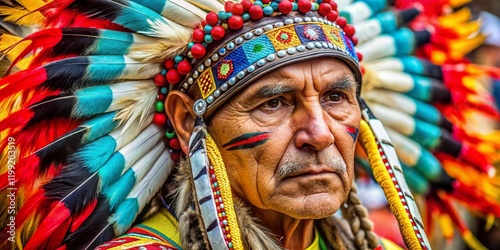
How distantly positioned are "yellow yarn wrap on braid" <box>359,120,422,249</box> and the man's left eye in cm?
26

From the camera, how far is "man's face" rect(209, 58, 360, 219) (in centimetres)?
248

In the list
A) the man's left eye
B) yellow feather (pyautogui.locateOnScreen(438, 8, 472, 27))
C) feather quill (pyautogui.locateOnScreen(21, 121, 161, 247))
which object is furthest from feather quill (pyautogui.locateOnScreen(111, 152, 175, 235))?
yellow feather (pyautogui.locateOnScreen(438, 8, 472, 27))

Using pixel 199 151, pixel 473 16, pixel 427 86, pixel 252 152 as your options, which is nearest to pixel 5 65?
pixel 199 151

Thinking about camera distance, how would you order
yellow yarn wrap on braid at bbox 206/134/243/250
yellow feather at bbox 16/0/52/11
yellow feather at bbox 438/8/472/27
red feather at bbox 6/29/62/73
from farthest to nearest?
yellow feather at bbox 438/8/472/27 < yellow feather at bbox 16/0/52/11 < red feather at bbox 6/29/62/73 < yellow yarn wrap on braid at bbox 206/134/243/250

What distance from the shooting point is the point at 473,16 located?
12.3 feet

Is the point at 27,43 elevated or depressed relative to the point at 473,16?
elevated

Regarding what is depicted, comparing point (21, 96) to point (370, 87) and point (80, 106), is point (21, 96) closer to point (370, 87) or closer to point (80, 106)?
point (80, 106)

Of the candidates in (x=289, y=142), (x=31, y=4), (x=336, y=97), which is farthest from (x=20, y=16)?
(x=336, y=97)

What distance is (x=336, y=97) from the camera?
270 cm

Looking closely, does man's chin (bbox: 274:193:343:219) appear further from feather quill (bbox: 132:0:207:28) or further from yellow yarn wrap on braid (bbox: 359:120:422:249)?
feather quill (bbox: 132:0:207:28)

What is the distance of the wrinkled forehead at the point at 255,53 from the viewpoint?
99.1 inches

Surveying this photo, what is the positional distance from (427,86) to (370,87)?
12.5 inches

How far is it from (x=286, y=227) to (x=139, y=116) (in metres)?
0.78

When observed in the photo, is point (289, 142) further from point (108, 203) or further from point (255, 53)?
point (108, 203)
